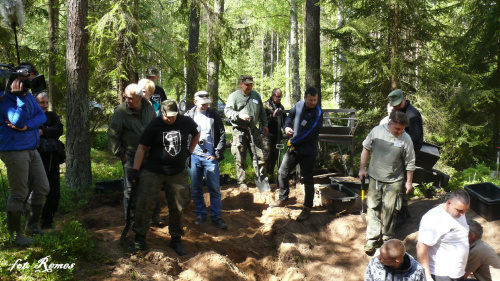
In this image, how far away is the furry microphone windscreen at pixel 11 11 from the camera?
5762mm

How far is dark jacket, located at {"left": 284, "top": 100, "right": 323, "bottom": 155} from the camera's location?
6.54m

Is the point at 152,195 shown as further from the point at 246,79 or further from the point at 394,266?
the point at 246,79

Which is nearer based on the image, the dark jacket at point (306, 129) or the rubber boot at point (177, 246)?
the rubber boot at point (177, 246)

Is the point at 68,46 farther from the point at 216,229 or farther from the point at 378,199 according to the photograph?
the point at 378,199

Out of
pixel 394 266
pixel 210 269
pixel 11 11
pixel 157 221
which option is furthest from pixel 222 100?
pixel 394 266

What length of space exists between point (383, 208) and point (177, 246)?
9.86 feet

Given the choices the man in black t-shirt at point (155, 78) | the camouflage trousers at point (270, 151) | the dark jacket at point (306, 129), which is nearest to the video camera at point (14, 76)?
the man in black t-shirt at point (155, 78)

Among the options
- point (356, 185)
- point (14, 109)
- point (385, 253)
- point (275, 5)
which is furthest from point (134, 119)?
point (275, 5)

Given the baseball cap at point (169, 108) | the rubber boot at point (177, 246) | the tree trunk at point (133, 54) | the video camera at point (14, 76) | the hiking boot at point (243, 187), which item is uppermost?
the tree trunk at point (133, 54)

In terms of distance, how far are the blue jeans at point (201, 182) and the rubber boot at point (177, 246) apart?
1029mm

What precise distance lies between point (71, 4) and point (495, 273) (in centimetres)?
826

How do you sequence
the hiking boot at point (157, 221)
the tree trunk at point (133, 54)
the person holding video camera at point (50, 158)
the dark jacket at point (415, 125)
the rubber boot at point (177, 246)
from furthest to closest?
the tree trunk at point (133, 54), the dark jacket at point (415, 125), the hiking boot at point (157, 221), the person holding video camera at point (50, 158), the rubber boot at point (177, 246)

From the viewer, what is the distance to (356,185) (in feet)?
25.9

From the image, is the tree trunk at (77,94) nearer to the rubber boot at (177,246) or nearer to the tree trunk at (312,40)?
the rubber boot at (177,246)
